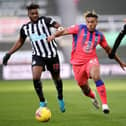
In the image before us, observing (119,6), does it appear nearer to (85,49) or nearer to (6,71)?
(6,71)

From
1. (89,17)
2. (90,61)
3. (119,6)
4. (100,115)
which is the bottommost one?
(119,6)

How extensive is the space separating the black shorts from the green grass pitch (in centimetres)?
86

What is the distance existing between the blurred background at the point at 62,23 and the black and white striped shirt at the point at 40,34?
11.4 m

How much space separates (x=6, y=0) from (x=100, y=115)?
13.2 meters

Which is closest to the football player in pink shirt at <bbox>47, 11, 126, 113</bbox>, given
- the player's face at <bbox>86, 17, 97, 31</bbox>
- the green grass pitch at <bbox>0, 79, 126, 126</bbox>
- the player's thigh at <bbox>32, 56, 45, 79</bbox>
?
the player's face at <bbox>86, 17, 97, 31</bbox>

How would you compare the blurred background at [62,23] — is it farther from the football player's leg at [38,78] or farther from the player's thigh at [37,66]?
the football player's leg at [38,78]

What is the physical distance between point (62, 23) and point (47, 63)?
12.9 meters

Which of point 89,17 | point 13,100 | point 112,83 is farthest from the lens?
point 112,83

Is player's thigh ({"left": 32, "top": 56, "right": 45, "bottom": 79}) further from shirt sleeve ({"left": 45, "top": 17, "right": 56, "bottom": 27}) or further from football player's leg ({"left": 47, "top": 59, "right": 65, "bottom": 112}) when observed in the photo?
shirt sleeve ({"left": 45, "top": 17, "right": 56, "bottom": 27})

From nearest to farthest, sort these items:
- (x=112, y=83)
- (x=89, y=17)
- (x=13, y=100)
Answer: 1. (x=89, y=17)
2. (x=13, y=100)
3. (x=112, y=83)

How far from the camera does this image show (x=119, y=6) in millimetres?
24859

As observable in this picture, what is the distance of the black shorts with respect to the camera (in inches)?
451

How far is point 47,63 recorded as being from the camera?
1168 centimetres

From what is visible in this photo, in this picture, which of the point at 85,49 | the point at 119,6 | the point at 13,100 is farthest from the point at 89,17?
the point at 119,6
